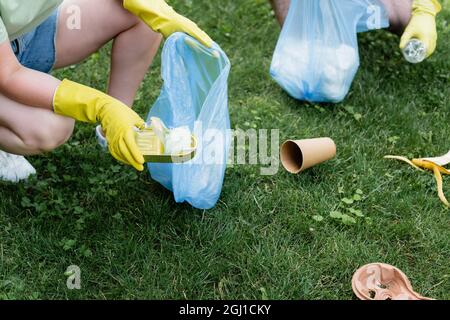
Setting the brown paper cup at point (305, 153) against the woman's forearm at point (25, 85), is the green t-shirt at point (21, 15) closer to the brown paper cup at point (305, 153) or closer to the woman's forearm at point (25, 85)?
the woman's forearm at point (25, 85)

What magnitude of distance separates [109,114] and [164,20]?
316 mm

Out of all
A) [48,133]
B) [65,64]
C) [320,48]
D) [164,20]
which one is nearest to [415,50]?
[320,48]

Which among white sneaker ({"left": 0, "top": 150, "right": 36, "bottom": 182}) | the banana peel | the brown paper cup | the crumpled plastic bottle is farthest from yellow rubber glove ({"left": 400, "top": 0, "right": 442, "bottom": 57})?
white sneaker ({"left": 0, "top": 150, "right": 36, "bottom": 182})

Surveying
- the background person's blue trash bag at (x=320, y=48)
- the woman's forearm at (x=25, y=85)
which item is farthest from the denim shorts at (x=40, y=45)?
the background person's blue trash bag at (x=320, y=48)

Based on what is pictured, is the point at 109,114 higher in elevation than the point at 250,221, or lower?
higher

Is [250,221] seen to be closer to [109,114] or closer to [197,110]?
[197,110]

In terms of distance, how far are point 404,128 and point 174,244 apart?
3.20ft

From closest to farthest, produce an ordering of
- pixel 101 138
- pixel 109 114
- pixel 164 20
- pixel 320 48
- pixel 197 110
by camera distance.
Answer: pixel 109 114 < pixel 164 20 < pixel 197 110 < pixel 101 138 < pixel 320 48

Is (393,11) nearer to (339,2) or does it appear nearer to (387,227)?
(339,2)

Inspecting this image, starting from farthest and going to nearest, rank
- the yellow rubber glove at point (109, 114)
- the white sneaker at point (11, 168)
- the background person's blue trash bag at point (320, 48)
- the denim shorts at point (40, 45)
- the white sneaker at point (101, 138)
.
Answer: the background person's blue trash bag at point (320, 48) → the white sneaker at point (101, 138) → the white sneaker at point (11, 168) → the denim shorts at point (40, 45) → the yellow rubber glove at point (109, 114)

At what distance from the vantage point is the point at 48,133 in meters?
1.82

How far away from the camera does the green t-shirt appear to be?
1684mm

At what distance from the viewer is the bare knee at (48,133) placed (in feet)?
5.93
